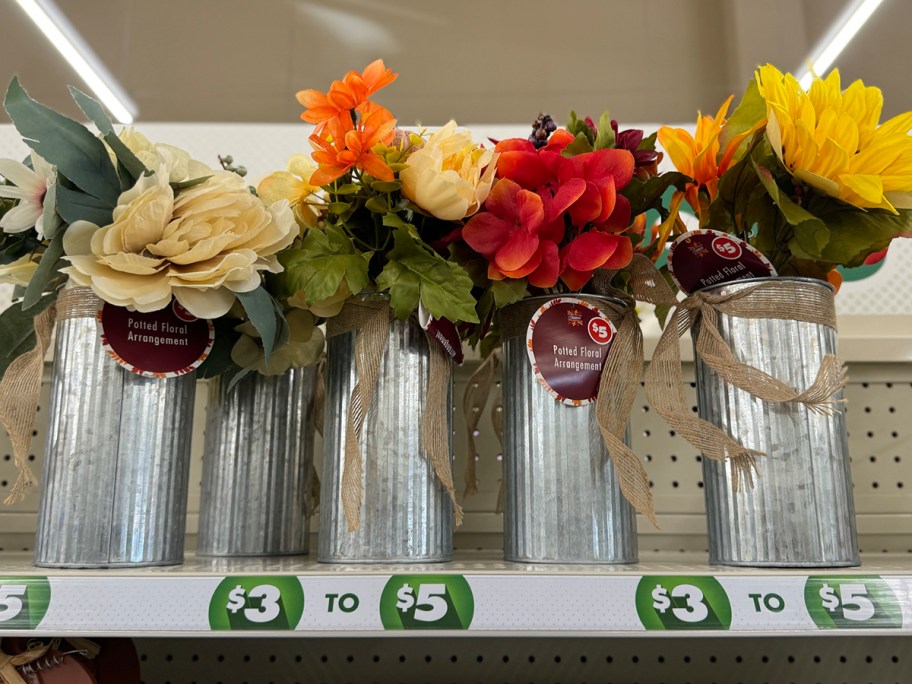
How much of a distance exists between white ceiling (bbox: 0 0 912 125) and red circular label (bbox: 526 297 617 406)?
843 mm

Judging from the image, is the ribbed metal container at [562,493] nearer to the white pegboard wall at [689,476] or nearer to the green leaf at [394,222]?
the green leaf at [394,222]

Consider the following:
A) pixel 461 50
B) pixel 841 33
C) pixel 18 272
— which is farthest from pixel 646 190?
pixel 841 33

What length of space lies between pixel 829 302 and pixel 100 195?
2.13 feet

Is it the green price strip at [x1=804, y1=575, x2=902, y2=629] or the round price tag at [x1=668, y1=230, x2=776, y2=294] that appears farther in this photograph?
the round price tag at [x1=668, y1=230, x2=776, y2=294]

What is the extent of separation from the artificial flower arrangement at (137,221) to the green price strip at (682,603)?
36 cm

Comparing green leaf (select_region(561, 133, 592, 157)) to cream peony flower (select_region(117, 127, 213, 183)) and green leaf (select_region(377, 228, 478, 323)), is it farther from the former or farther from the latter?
cream peony flower (select_region(117, 127, 213, 183))

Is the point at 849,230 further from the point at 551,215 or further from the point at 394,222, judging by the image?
the point at 394,222

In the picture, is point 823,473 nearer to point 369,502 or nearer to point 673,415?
point 673,415

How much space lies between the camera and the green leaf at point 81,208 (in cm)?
58

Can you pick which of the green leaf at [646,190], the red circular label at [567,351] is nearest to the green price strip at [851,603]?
the red circular label at [567,351]

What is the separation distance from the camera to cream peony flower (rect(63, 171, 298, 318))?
23.0 inches

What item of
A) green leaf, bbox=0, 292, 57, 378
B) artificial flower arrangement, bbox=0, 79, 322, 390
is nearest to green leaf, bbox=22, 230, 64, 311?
artificial flower arrangement, bbox=0, 79, 322, 390

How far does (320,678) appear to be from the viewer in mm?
933

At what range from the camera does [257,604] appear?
52 cm
